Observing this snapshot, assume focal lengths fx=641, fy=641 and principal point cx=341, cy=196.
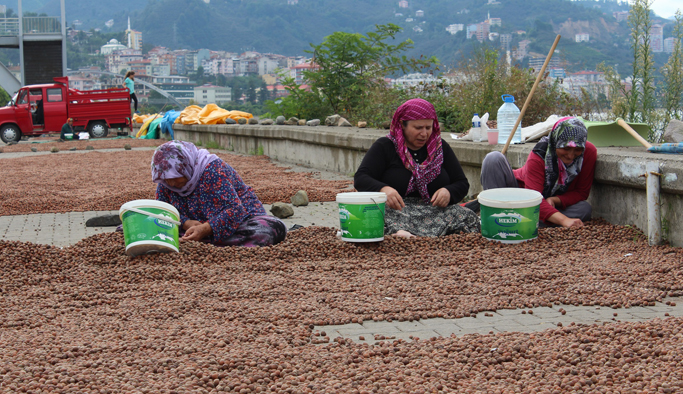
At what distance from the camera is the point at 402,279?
3.90 metres

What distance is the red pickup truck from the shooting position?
73.9 ft

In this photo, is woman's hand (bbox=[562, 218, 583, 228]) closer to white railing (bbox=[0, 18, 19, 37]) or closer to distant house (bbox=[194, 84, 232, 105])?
white railing (bbox=[0, 18, 19, 37])

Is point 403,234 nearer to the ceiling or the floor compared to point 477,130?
nearer to the floor

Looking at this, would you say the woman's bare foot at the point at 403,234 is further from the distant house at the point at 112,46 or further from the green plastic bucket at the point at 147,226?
the distant house at the point at 112,46

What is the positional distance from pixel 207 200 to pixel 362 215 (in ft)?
3.86

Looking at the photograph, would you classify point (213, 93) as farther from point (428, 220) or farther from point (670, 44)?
point (428, 220)

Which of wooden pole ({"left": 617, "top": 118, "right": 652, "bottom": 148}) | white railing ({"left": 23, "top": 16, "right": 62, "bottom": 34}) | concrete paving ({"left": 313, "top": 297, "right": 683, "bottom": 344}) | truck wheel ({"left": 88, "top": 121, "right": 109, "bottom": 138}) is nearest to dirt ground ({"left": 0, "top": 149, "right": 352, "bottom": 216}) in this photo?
wooden pole ({"left": 617, "top": 118, "right": 652, "bottom": 148})

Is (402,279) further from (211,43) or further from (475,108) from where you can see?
(211,43)

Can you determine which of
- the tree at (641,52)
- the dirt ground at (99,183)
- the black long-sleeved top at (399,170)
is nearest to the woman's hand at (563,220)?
the black long-sleeved top at (399,170)

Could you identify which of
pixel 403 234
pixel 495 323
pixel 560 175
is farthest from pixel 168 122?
pixel 495 323

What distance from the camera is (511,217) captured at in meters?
4.56

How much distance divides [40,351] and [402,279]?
2.04 metres

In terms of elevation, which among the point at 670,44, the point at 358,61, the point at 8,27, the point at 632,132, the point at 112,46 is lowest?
the point at 632,132

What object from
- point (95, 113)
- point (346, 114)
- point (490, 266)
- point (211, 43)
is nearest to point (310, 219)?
point (490, 266)
